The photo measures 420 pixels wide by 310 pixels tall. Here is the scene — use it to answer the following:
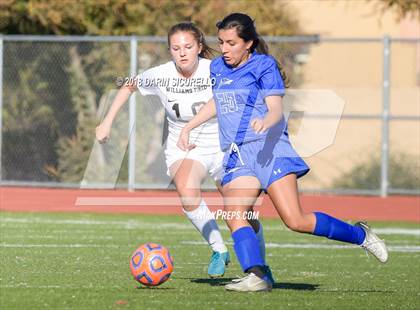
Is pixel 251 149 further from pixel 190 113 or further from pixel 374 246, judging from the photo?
pixel 190 113

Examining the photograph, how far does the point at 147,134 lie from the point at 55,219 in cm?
420

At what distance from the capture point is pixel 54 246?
11484 mm

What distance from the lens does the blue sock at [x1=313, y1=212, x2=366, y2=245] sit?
25.9ft

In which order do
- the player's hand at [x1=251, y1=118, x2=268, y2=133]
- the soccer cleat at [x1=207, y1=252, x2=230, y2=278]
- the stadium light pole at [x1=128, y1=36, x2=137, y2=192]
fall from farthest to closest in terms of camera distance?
the stadium light pole at [x1=128, y1=36, x2=137, y2=192], the soccer cleat at [x1=207, y1=252, x2=230, y2=278], the player's hand at [x1=251, y1=118, x2=268, y2=133]

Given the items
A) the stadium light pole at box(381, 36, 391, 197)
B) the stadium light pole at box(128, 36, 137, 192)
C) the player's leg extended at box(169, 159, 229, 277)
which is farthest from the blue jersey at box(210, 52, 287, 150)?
the stadium light pole at box(128, 36, 137, 192)

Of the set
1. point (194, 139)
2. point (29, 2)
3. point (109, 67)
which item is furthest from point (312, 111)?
point (194, 139)

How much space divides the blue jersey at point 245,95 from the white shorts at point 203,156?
1503 mm

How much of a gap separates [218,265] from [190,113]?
1267 mm

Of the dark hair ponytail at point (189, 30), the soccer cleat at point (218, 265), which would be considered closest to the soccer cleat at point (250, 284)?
the soccer cleat at point (218, 265)

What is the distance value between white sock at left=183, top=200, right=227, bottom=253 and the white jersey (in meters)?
0.61

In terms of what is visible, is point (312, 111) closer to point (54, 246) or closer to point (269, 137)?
point (54, 246)

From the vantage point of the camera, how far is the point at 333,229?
7914mm

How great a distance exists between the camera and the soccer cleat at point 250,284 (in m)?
7.73

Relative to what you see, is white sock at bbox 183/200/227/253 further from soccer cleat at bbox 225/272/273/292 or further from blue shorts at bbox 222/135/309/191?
blue shorts at bbox 222/135/309/191
